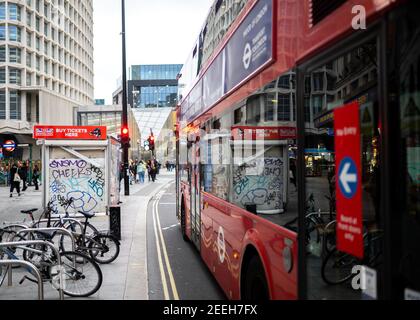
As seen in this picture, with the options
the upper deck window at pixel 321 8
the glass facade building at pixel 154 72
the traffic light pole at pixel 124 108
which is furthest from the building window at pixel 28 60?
the glass facade building at pixel 154 72

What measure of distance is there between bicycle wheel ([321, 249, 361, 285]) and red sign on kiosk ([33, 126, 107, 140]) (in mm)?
10018

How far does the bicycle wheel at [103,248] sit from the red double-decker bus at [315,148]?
2408mm

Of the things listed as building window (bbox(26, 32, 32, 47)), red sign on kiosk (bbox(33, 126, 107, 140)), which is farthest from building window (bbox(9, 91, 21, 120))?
red sign on kiosk (bbox(33, 126, 107, 140))

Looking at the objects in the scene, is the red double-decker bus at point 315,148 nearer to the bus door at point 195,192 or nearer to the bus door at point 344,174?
the bus door at point 344,174

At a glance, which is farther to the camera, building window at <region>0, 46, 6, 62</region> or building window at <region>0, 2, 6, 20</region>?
building window at <region>0, 46, 6, 62</region>

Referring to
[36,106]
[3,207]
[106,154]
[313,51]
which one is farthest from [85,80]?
[313,51]

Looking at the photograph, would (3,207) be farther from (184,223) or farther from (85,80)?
(85,80)

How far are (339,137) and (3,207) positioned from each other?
17.9m

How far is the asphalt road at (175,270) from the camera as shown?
6448 mm

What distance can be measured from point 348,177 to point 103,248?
6.10m

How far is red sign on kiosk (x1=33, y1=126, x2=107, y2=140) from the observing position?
1311cm

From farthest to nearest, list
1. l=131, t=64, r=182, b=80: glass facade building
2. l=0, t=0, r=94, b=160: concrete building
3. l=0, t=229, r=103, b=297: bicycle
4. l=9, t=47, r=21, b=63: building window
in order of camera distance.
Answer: l=131, t=64, r=182, b=80: glass facade building
l=9, t=47, r=21, b=63: building window
l=0, t=0, r=94, b=160: concrete building
l=0, t=229, r=103, b=297: bicycle

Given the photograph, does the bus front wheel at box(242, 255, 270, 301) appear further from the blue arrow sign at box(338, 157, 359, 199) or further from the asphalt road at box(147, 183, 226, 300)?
the asphalt road at box(147, 183, 226, 300)

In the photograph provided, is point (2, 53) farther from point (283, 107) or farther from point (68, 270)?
point (283, 107)
